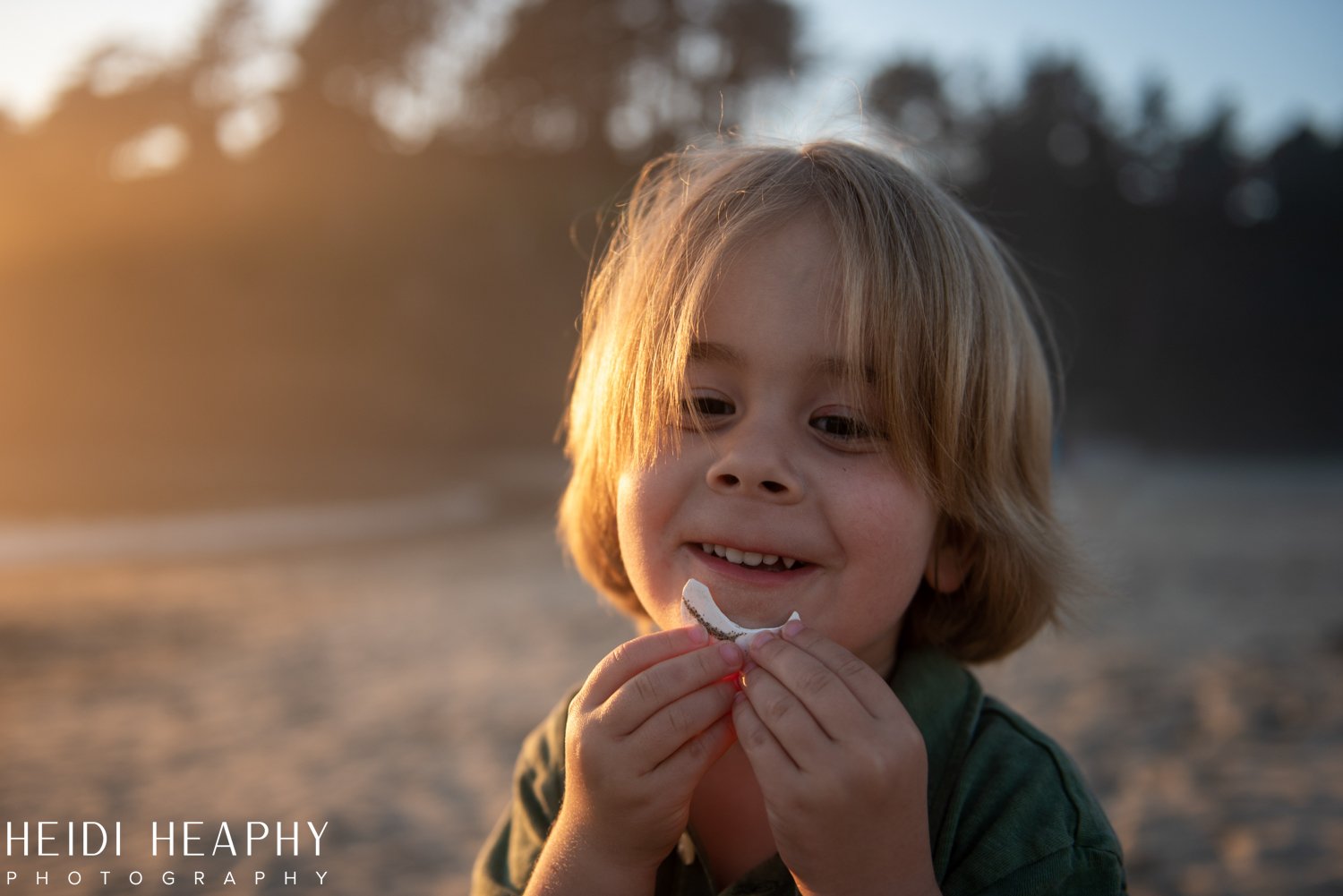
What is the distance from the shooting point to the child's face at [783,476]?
143 cm

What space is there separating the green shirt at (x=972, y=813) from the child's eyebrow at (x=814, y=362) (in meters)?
0.55

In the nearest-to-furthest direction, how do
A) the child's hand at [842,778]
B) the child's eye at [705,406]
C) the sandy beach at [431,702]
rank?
the child's hand at [842,778]
the child's eye at [705,406]
the sandy beach at [431,702]

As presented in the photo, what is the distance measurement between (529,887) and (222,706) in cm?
461

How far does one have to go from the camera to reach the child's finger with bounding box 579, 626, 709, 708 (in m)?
1.42

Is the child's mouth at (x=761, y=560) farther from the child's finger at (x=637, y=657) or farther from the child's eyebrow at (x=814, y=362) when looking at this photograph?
A: the child's eyebrow at (x=814, y=362)

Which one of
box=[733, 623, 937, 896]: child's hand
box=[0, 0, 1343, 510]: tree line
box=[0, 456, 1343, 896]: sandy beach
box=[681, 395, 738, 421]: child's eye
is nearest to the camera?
box=[733, 623, 937, 896]: child's hand

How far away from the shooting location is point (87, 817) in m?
3.82

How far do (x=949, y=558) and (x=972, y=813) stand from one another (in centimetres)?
42

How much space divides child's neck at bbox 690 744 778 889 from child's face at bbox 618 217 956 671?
0.99 feet

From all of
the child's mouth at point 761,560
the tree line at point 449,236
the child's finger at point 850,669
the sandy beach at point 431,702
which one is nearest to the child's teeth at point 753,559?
the child's mouth at point 761,560

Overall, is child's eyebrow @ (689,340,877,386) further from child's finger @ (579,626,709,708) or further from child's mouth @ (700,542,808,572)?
child's finger @ (579,626,709,708)

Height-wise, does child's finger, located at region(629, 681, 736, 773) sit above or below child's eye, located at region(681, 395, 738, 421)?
below

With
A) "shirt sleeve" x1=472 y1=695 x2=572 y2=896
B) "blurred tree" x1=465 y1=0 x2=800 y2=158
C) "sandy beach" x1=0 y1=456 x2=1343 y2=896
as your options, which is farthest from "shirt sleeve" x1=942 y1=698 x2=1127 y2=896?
"blurred tree" x1=465 y1=0 x2=800 y2=158

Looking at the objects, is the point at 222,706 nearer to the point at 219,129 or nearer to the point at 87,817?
the point at 87,817
